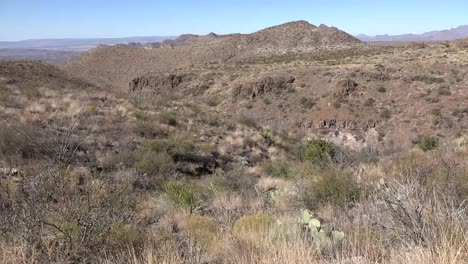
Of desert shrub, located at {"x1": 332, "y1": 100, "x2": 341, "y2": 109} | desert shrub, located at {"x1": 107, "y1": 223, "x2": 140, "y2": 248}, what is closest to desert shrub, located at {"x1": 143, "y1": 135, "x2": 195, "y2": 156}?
desert shrub, located at {"x1": 107, "y1": 223, "x2": 140, "y2": 248}

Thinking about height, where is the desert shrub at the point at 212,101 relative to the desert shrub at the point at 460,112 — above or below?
below

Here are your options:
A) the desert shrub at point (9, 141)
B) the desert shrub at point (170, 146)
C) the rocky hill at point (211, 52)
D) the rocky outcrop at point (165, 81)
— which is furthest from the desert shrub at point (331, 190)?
the rocky hill at point (211, 52)

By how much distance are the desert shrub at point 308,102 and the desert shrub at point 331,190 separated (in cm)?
2621

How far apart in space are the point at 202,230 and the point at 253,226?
27.8 inches

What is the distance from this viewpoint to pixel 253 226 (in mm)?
5309

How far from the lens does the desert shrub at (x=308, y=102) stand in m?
34.2

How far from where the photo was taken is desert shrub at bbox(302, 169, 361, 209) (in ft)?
24.9

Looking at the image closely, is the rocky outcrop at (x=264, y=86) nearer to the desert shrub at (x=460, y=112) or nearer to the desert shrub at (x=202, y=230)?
the desert shrub at (x=460, y=112)

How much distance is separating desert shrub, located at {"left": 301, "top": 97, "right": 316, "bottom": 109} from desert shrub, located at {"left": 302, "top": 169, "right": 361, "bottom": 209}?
86.0 feet

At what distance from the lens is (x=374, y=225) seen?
5.18 meters

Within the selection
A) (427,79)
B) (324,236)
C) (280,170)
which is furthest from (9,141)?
(427,79)

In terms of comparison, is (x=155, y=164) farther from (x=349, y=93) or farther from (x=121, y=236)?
(x=349, y=93)

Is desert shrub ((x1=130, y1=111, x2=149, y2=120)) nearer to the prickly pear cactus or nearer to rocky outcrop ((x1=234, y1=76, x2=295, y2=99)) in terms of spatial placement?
the prickly pear cactus

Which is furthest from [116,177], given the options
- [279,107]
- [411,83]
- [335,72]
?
[335,72]
